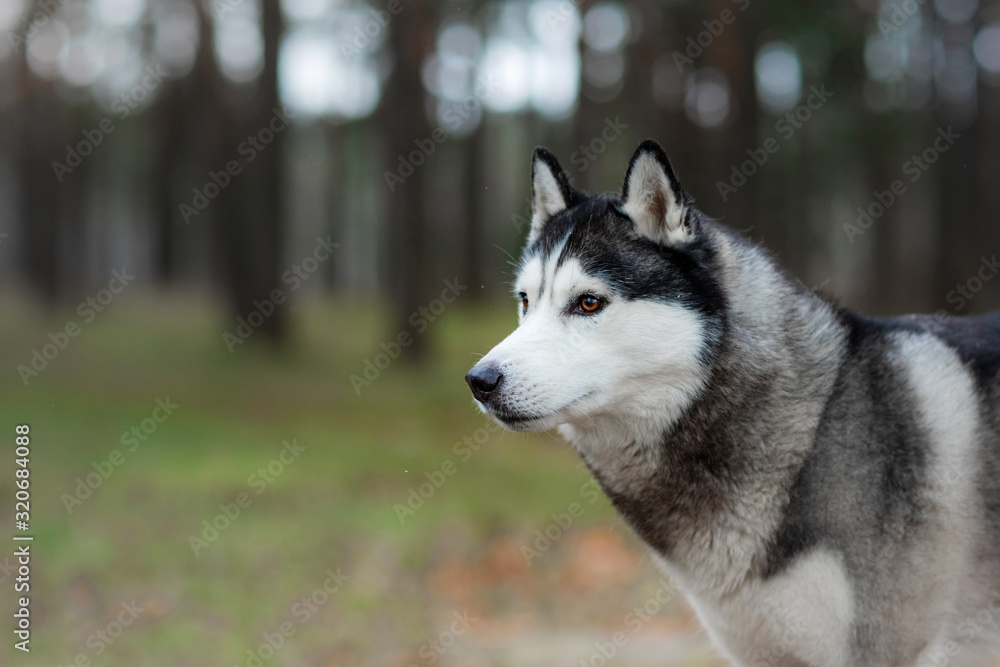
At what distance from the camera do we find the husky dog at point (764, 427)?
3219 millimetres

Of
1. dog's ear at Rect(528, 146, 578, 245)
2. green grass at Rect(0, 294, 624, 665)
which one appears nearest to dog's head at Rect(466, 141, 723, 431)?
dog's ear at Rect(528, 146, 578, 245)

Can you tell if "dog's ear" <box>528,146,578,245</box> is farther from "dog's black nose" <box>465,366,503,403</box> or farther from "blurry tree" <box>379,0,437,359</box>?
"blurry tree" <box>379,0,437,359</box>

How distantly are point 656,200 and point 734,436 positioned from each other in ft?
3.16

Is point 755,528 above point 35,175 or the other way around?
above

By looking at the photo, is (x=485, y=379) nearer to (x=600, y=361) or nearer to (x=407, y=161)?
(x=600, y=361)

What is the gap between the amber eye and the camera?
3.41 metres

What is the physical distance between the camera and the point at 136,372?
17484 mm

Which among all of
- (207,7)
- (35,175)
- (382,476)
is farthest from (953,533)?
(35,175)

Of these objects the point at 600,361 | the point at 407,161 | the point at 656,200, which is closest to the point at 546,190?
the point at 656,200

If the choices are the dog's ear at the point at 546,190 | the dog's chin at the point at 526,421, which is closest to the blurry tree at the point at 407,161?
the dog's ear at the point at 546,190

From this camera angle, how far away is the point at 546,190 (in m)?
4.02

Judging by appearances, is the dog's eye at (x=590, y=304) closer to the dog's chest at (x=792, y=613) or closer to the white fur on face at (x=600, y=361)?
the white fur on face at (x=600, y=361)

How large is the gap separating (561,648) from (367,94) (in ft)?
79.2

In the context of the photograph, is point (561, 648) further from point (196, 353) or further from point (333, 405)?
point (196, 353)
